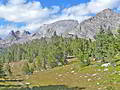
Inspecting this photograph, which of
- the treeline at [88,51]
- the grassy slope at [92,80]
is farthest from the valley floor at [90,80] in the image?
the treeline at [88,51]

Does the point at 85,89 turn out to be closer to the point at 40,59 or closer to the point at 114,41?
the point at 114,41

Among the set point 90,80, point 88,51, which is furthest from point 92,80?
point 88,51

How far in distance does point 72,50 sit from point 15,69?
5766 cm

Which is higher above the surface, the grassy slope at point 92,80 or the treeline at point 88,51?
→ the treeline at point 88,51

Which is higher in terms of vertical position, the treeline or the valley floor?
the treeline

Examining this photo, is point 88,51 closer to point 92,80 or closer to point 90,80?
point 90,80

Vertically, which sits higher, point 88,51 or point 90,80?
point 88,51

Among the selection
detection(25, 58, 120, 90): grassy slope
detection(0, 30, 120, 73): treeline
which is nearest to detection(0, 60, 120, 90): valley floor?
detection(25, 58, 120, 90): grassy slope

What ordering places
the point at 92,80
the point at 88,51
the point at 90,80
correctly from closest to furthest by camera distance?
the point at 92,80, the point at 90,80, the point at 88,51

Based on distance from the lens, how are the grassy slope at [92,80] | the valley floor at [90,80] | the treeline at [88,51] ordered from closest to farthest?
the grassy slope at [92,80] < the valley floor at [90,80] < the treeline at [88,51]

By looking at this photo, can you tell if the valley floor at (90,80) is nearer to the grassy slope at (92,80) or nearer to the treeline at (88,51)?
the grassy slope at (92,80)

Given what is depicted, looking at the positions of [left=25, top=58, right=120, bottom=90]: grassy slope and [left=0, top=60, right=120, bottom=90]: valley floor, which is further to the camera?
[left=0, top=60, right=120, bottom=90]: valley floor

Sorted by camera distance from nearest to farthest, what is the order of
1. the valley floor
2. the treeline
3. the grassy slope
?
the grassy slope < the valley floor < the treeline

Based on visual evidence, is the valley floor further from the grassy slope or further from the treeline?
the treeline
